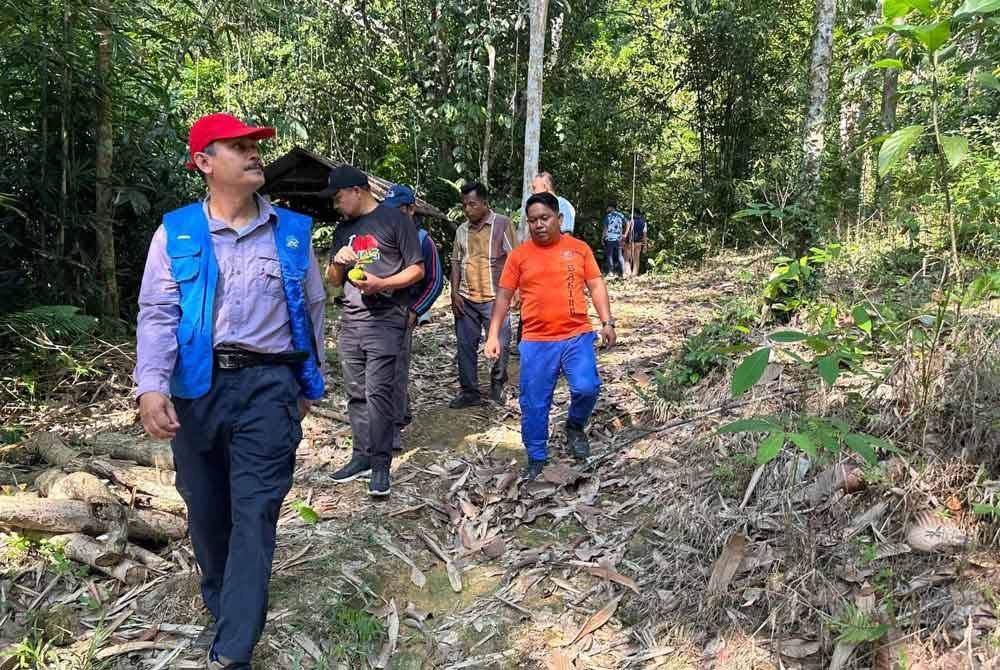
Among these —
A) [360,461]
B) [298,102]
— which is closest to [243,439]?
[360,461]

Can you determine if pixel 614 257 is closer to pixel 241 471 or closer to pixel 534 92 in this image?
pixel 534 92

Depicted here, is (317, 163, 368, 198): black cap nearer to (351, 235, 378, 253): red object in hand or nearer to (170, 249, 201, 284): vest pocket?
(351, 235, 378, 253): red object in hand

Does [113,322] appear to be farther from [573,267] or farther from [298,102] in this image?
[298,102]

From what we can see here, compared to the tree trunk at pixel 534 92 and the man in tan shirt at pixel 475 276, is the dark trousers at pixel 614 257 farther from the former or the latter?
the man in tan shirt at pixel 475 276

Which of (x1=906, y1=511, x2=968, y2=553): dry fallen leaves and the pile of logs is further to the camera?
the pile of logs

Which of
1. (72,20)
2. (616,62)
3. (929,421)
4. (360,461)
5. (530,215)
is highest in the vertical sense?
(616,62)

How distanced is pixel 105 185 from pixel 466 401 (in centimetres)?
433

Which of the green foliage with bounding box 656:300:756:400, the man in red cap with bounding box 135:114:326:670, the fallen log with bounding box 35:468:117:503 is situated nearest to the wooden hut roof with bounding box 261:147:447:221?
the green foliage with bounding box 656:300:756:400

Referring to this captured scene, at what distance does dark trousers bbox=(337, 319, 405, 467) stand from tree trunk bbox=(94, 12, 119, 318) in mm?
3682

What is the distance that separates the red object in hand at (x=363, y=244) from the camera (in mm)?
4656

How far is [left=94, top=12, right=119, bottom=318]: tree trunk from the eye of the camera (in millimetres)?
6551

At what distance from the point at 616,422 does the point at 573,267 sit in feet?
6.04

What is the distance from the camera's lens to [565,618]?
136 inches

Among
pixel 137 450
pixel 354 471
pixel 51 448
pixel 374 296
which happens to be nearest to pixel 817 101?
pixel 374 296
